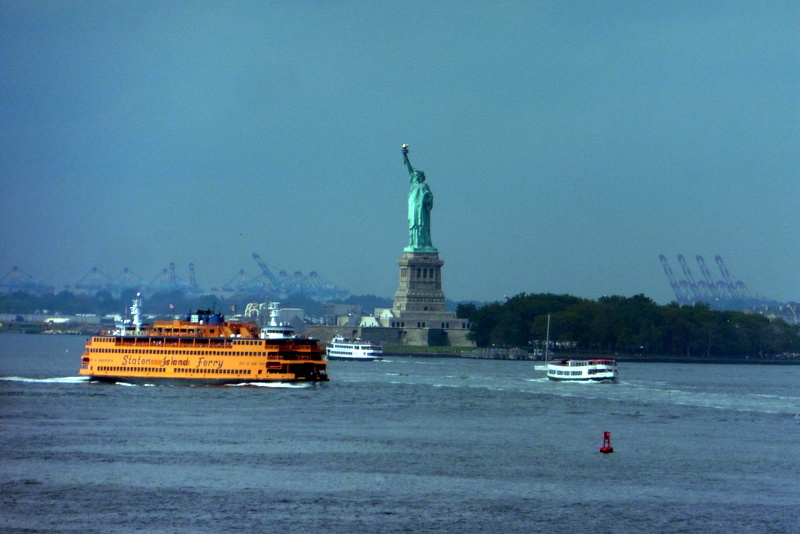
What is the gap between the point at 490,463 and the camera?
165ft

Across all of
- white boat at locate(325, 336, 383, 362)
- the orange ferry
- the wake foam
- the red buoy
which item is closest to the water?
the red buoy

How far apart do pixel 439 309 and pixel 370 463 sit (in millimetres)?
128083

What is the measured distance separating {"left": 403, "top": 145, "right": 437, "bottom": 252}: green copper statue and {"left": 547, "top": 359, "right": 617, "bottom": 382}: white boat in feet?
237

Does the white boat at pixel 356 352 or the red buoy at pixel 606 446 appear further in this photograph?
the white boat at pixel 356 352

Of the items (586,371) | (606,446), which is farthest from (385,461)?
(586,371)

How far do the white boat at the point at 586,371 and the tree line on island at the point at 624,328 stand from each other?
195ft

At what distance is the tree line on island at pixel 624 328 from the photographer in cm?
16588

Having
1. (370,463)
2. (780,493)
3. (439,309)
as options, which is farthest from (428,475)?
(439,309)

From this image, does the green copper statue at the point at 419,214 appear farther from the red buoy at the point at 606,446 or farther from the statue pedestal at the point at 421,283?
the red buoy at the point at 606,446

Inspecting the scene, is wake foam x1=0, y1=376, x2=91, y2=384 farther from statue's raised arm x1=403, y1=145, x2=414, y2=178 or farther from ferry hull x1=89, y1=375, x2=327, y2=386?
statue's raised arm x1=403, y1=145, x2=414, y2=178

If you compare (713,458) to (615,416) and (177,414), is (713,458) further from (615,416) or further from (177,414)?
(177,414)

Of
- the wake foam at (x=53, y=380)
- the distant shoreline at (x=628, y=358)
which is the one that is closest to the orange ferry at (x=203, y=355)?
the wake foam at (x=53, y=380)

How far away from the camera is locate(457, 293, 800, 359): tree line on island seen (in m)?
166

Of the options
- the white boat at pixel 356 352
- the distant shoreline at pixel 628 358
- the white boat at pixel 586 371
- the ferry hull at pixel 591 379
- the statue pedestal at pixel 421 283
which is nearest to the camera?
the ferry hull at pixel 591 379
